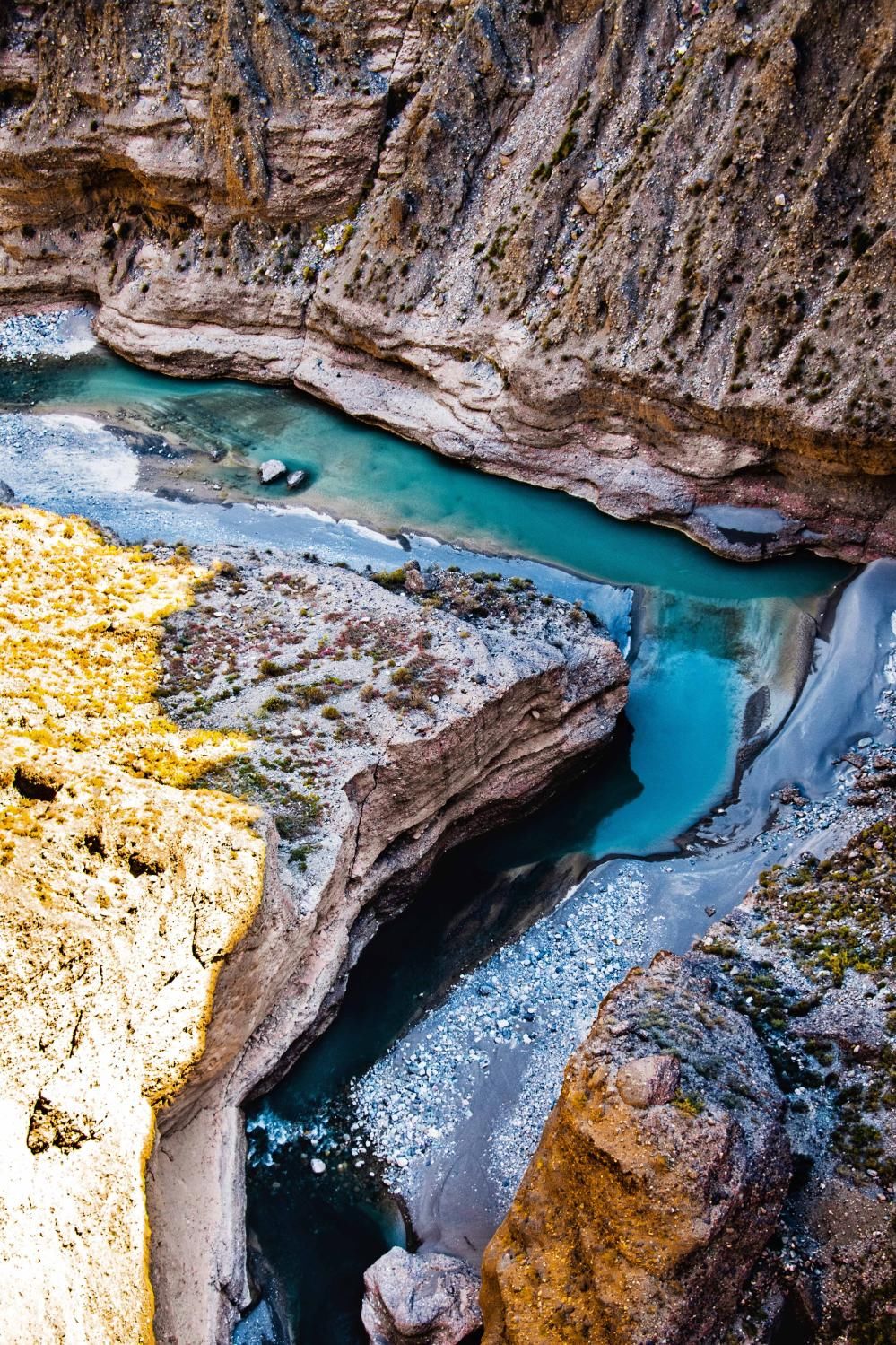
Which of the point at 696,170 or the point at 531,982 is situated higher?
the point at 696,170

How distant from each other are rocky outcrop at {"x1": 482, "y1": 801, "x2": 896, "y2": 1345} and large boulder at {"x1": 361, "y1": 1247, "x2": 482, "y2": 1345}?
1384mm

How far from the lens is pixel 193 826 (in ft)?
51.8

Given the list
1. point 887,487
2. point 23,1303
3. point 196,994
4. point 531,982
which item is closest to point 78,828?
point 196,994

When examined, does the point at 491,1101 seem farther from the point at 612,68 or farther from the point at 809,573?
the point at 612,68

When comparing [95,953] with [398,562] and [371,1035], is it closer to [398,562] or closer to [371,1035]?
[371,1035]

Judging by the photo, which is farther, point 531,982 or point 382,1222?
point 531,982

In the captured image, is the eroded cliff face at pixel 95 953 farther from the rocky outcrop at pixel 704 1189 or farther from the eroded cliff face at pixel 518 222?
the eroded cliff face at pixel 518 222

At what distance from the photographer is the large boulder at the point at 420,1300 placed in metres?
15.4

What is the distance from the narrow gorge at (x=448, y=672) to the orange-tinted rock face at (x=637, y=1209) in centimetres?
6

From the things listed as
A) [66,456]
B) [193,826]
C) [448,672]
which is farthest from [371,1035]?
[66,456]

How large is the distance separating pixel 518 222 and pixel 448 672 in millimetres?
A: 18131

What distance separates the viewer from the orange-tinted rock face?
12.9m

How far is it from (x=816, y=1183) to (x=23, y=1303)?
10860 mm

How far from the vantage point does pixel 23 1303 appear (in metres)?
10.4
